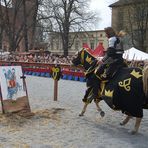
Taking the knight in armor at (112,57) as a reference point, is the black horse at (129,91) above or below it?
below

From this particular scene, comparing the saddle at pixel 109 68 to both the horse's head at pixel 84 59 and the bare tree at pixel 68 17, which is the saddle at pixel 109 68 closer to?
the horse's head at pixel 84 59

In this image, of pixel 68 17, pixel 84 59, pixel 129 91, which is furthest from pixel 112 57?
pixel 68 17

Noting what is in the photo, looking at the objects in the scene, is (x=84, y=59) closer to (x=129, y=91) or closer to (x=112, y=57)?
(x=112, y=57)

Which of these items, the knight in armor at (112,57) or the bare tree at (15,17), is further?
the bare tree at (15,17)

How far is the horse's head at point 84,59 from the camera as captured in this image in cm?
995

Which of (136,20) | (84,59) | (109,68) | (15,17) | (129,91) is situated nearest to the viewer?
(129,91)

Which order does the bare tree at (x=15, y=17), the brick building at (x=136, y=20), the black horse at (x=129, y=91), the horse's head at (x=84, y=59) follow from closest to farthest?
the black horse at (x=129, y=91) < the horse's head at (x=84, y=59) < the bare tree at (x=15, y=17) < the brick building at (x=136, y=20)

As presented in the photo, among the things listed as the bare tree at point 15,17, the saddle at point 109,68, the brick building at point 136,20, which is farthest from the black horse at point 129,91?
the brick building at point 136,20

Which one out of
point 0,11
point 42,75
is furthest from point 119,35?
point 0,11

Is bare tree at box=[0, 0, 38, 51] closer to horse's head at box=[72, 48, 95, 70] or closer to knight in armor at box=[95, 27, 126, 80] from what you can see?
horse's head at box=[72, 48, 95, 70]

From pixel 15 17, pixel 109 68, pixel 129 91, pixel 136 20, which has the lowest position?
pixel 129 91

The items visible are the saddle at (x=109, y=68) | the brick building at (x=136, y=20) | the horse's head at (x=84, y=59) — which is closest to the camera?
the saddle at (x=109, y=68)

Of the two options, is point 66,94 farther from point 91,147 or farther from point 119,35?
point 91,147

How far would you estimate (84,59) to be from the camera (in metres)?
10.1
